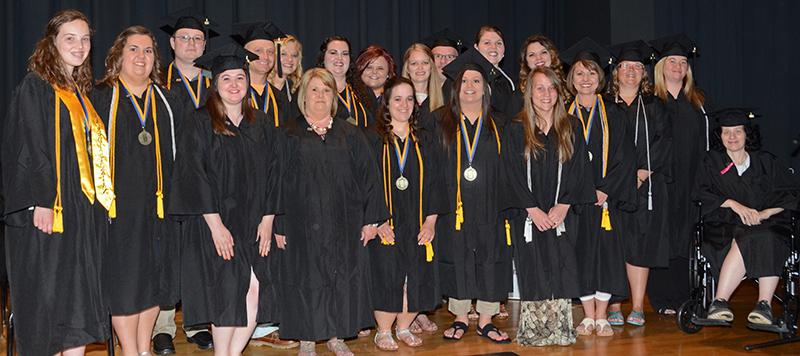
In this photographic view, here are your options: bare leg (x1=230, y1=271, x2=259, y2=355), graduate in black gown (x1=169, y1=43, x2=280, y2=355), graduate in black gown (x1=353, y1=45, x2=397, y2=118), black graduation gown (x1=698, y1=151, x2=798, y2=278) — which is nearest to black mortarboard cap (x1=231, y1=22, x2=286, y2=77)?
graduate in black gown (x1=353, y1=45, x2=397, y2=118)

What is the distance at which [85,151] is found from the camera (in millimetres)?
4492

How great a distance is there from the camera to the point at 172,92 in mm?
5352

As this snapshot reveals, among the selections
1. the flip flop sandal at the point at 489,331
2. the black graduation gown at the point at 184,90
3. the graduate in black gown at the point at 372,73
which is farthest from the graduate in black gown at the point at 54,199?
the flip flop sandal at the point at 489,331

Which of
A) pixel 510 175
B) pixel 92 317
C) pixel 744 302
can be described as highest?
pixel 510 175

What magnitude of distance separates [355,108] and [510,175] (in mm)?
1178

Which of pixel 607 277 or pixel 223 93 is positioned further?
pixel 607 277

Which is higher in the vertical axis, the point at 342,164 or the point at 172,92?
the point at 172,92

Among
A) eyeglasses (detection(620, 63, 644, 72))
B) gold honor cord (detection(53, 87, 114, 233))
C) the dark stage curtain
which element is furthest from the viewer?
the dark stage curtain

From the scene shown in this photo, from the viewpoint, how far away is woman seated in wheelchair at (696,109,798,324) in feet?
20.1

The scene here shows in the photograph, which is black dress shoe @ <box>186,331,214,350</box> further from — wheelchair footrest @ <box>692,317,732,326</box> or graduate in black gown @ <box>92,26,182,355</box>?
wheelchair footrest @ <box>692,317,732,326</box>

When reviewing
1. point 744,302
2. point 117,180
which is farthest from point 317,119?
point 744,302

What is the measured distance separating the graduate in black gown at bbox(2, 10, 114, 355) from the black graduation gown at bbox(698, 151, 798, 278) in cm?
420

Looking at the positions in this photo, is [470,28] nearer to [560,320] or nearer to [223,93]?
[560,320]

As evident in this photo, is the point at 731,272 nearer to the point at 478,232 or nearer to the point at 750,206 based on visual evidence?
the point at 750,206
